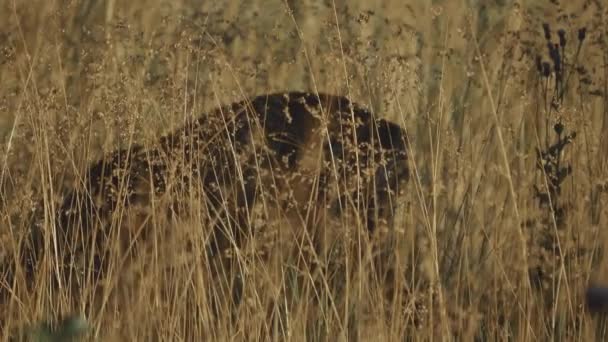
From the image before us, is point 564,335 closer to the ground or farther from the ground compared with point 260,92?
closer to the ground

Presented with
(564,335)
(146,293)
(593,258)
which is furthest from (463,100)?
(146,293)

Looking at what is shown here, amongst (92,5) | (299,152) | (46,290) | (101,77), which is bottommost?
(46,290)

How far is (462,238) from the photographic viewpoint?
2.76 meters

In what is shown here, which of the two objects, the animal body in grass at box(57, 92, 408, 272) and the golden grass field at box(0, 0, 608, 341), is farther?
the animal body in grass at box(57, 92, 408, 272)

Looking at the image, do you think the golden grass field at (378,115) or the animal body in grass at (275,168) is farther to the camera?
the animal body in grass at (275,168)

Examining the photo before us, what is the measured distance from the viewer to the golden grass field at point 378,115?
2434 millimetres

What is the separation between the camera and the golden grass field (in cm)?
243

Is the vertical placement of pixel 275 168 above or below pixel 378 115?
below

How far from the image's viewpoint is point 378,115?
3143mm

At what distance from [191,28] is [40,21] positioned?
462 millimetres

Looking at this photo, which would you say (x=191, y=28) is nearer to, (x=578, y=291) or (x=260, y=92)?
(x=260, y=92)

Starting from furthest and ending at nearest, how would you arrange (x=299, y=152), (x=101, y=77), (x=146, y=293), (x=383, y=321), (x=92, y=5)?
1. (x=92, y=5)
2. (x=299, y=152)
3. (x=101, y=77)
4. (x=146, y=293)
5. (x=383, y=321)

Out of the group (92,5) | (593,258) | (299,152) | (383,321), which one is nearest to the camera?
(383,321)

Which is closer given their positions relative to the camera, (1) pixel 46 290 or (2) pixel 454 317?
(1) pixel 46 290
